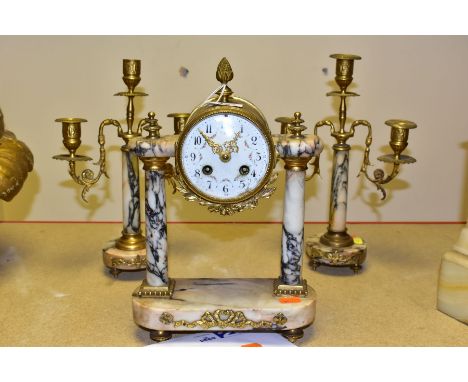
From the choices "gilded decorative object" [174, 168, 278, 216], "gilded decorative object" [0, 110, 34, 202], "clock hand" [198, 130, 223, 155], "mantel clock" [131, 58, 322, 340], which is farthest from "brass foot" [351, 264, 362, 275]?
"gilded decorative object" [0, 110, 34, 202]

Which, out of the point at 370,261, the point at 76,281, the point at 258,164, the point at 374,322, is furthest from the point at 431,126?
the point at 76,281

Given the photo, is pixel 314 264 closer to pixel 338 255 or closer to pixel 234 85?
pixel 338 255

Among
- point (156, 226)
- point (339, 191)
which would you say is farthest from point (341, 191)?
point (156, 226)

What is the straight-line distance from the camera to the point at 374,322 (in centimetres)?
266

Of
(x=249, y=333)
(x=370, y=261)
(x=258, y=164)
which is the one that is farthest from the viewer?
(x=370, y=261)

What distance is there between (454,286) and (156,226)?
124 cm

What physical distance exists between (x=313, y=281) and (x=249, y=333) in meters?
0.62

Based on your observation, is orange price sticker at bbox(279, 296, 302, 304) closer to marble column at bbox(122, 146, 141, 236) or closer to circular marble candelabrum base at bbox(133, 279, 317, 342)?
circular marble candelabrum base at bbox(133, 279, 317, 342)

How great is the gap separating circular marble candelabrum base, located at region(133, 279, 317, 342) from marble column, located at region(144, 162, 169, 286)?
9 centimetres

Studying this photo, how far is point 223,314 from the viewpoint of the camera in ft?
8.08

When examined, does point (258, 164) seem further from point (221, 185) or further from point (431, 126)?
point (431, 126)

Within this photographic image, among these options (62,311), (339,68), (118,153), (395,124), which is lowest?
(62,311)

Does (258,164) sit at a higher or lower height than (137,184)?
higher

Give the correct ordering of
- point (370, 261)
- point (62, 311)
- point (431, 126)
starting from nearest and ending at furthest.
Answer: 1. point (62, 311)
2. point (370, 261)
3. point (431, 126)
